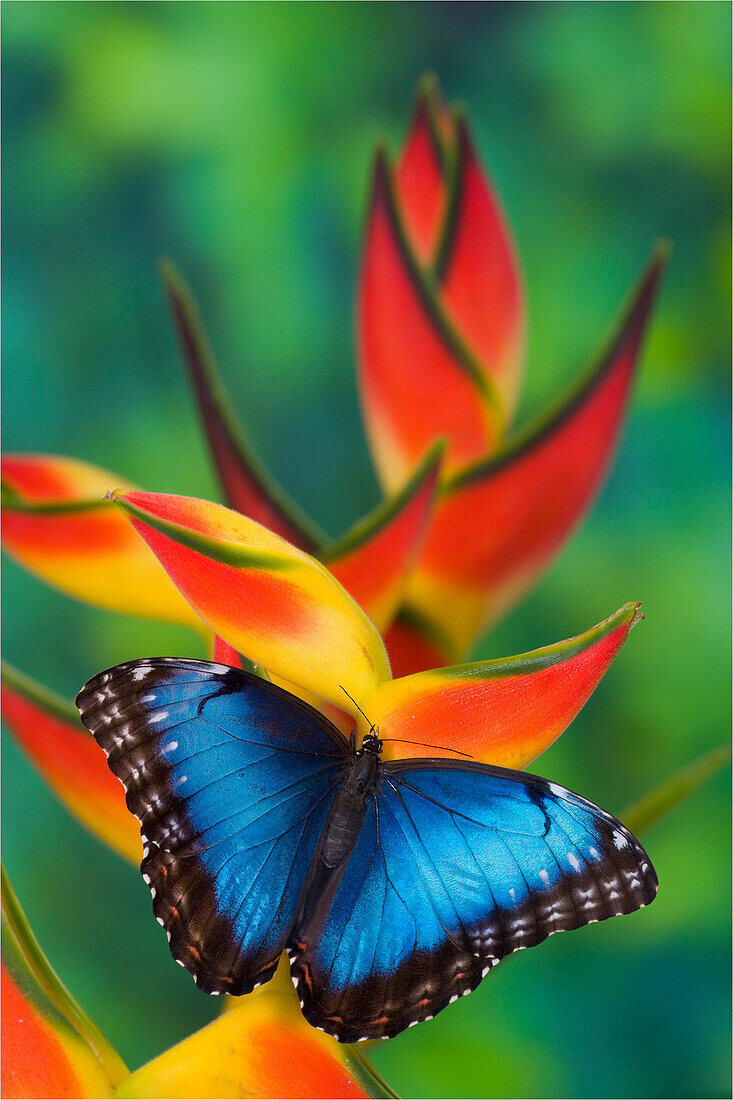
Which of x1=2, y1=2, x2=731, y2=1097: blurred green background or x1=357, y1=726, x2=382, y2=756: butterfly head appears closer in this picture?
x1=357, y1=726, x2=382, y2=756: butterfly head

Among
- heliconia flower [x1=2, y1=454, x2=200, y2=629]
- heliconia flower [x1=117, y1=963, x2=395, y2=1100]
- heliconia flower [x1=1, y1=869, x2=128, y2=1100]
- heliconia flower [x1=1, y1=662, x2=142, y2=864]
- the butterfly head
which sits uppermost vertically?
heliconia flower [x1=2, y1=454, x2=200, y2=629]

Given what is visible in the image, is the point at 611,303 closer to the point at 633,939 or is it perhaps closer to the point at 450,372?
the point at 450,372

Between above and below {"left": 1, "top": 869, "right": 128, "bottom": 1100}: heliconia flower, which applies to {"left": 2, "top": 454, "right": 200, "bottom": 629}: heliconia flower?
above

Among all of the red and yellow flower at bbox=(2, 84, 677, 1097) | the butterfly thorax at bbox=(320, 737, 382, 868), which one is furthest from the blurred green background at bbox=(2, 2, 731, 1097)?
the butterfly thorax at bbox=(320, 737, 382, 868)

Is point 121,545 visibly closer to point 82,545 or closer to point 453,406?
point 82,545

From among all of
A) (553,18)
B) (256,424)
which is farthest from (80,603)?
(553,18)

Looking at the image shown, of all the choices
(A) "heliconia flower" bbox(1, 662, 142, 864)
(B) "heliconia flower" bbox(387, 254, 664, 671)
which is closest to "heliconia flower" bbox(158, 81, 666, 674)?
(B) "heliconia flower" bbox(387, 254, 664, 671)

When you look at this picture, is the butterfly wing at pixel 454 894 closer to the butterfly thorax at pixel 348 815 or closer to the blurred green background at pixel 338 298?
the butterfly thorax at pixel 348 815

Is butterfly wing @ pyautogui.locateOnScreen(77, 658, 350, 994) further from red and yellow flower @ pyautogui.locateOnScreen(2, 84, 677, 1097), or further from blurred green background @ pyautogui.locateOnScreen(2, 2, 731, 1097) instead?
blurred green background @ pyautogui.locateOnScreen(2, 2, 731, 1097)

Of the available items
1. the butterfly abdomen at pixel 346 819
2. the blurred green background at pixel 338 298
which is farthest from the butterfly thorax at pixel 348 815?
the blurred green background at pixel 338 298
